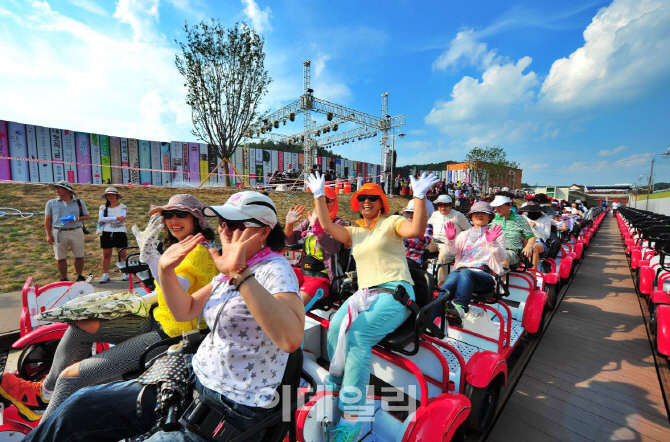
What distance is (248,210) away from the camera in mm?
1377

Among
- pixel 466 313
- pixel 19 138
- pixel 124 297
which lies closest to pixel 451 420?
pixel 466 313

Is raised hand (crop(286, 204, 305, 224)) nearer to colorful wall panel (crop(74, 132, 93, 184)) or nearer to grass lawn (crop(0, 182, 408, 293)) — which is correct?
grass lawn (crop(0, 182, 408, 293))

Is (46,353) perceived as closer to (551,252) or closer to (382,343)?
→ (382,343)

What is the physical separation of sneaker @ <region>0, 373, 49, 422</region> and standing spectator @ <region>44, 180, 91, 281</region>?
3.73 m

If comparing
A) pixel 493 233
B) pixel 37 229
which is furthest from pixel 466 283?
pixel 37 229

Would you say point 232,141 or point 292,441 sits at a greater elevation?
point 232,141

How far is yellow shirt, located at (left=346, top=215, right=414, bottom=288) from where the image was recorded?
7.79 ft

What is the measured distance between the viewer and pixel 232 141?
51.7 feet

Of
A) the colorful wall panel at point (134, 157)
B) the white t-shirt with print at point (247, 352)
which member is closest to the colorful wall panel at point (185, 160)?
the colorful wall panel at point (134, 157)

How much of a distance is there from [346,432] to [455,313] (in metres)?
1.79

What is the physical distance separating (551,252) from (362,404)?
6074mm

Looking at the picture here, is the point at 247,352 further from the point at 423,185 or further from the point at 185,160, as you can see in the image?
the point at 185,160

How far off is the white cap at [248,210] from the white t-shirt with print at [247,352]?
222 mm

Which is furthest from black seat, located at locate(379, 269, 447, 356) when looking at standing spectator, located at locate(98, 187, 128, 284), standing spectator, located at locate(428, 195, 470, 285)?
standing spectator, located at locate(98, 187, 128, 284)
